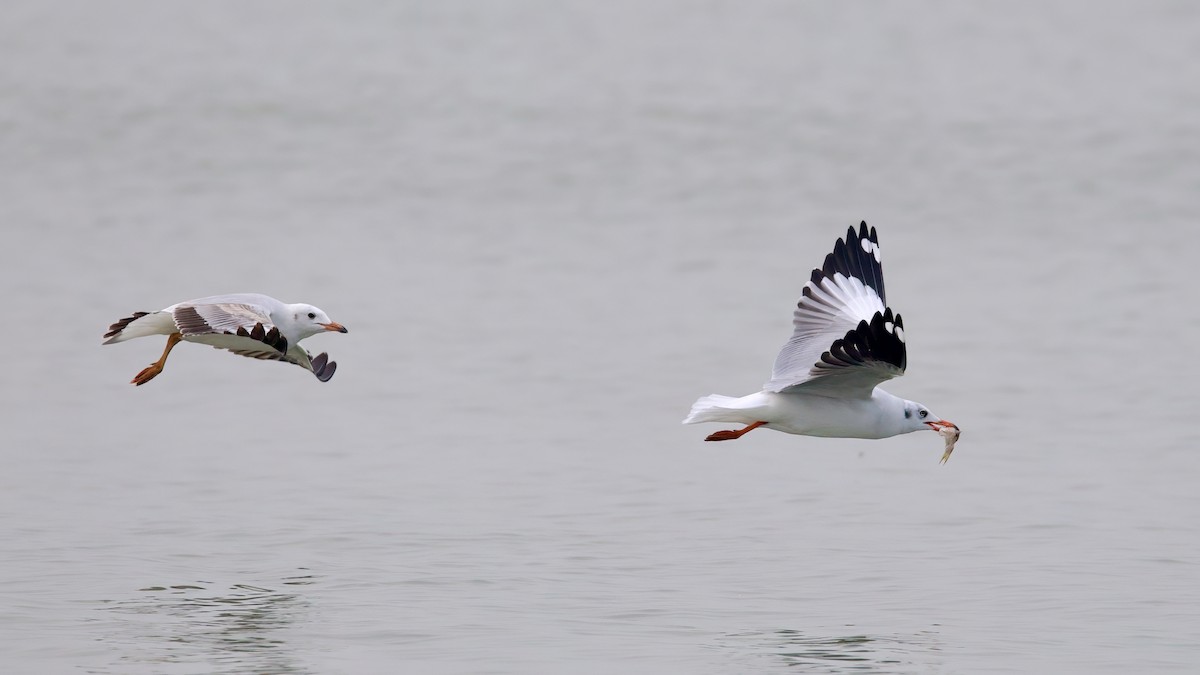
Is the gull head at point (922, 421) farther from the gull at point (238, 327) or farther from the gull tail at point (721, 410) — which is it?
the gull at point (238, 327)

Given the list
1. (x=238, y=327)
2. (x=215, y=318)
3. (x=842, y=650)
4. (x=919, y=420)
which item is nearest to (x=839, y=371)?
(x=919, y=420)

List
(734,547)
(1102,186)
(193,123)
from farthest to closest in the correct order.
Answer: (193,123), (1102,186), (734,547)

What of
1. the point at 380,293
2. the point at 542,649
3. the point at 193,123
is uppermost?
the point at 193,123

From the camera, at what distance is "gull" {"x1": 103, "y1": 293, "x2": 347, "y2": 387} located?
9680 mm

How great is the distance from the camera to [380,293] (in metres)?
20.9

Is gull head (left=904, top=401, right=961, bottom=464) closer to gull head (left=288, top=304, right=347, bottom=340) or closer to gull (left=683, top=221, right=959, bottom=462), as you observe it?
gull (left=683, top=221, right=959, bottom=462)

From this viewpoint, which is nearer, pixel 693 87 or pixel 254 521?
pixel 254 521

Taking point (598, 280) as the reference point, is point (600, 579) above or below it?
below

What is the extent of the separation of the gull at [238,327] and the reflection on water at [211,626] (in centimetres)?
117

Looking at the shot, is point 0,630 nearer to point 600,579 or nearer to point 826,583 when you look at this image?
point 600,579

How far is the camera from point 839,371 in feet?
31.6

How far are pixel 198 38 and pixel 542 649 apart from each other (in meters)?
28.1

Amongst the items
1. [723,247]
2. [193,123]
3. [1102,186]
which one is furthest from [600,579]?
[193,123]

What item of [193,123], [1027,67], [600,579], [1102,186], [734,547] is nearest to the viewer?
[600,579]
